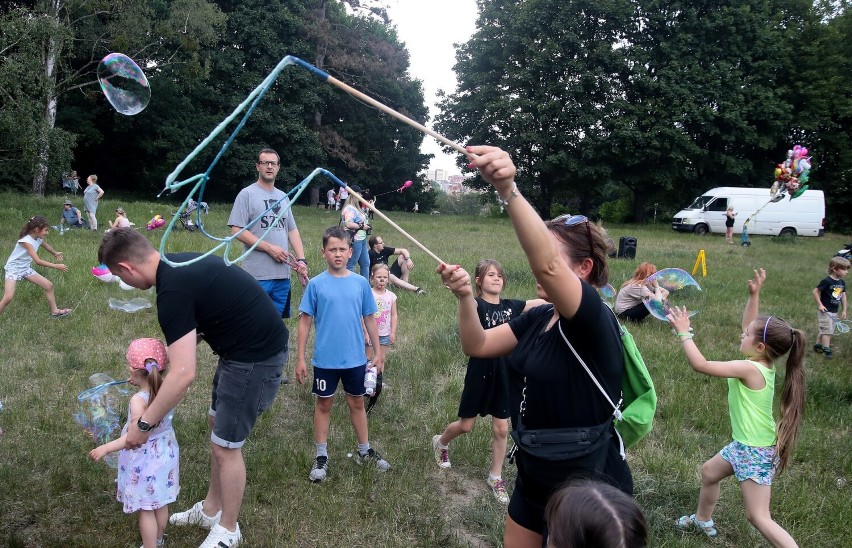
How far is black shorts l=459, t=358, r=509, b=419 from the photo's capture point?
14.3 ft

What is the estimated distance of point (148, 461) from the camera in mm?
3303

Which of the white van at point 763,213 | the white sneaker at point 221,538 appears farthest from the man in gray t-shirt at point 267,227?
the white van at point 763,213

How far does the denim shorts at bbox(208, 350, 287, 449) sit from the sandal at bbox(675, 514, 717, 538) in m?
2.93

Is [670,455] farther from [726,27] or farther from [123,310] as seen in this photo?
[726,27]

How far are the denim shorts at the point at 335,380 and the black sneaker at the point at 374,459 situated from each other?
1.75 feet

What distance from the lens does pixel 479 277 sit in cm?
465

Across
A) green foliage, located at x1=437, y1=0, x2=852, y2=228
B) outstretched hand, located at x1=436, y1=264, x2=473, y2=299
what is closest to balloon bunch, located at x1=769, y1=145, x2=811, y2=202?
outstretched hand, located at x1=436, y1=264, x2=473, y2=299

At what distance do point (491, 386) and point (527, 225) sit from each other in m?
2.74

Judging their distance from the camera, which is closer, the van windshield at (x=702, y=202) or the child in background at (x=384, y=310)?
the child in background at (x=384, y=310)

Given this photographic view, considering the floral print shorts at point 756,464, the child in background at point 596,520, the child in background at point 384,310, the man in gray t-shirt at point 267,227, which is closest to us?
the child in background at point 596,520

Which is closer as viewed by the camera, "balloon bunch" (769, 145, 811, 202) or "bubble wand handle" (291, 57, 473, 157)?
"bubble wand handle" (291, 57, 473, 157)

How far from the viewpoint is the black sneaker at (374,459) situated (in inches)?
181

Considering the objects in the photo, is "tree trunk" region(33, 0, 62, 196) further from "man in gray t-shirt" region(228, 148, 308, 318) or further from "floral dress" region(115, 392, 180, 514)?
"floral dress" region(115, 392, 180, 514)

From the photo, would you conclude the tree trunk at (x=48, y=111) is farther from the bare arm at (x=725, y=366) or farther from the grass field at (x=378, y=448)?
the bare arm at (x=725, y=366)
